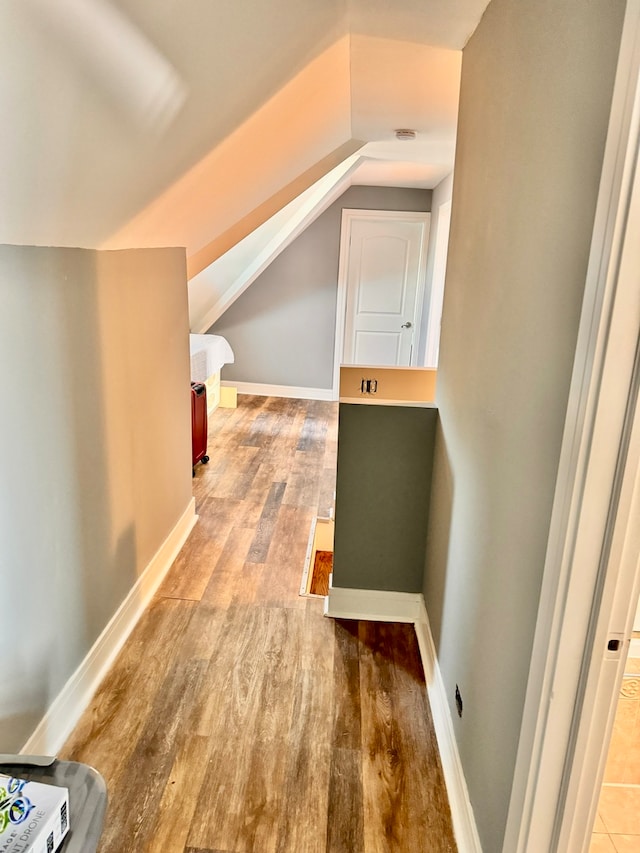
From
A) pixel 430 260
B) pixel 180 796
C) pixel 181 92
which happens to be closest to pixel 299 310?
pixel 430 260

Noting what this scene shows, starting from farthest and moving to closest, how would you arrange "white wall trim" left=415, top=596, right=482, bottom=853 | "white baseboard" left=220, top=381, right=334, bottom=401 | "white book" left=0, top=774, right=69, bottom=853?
"white baseboard" left=220, top=381, right=334, bottom=401 → "white wall trim" left=415, top=596, right=482, bottom=853 → "white book" left=0, top=774, right=69, bottom=853

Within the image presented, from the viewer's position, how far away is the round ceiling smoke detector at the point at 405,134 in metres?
3.06

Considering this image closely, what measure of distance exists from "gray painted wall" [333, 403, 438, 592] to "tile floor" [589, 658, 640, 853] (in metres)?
0.85

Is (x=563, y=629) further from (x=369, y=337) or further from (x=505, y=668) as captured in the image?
(x=369, y=337)

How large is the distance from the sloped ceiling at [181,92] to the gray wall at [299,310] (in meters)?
3.18

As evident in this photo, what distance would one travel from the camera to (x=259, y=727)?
1987mm

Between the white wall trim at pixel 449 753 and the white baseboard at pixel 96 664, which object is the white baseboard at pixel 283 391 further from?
the white wall trim at pixel 449 753

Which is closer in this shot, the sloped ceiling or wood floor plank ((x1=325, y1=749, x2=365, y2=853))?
the sloped ceiling

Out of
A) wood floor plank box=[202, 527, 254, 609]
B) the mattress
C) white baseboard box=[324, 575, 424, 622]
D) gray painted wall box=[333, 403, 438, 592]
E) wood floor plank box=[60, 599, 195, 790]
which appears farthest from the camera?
the mattress

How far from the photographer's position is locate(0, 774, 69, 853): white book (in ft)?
3.35

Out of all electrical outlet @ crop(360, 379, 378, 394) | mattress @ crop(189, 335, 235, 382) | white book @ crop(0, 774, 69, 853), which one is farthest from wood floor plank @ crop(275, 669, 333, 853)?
mattress @ crop(189, 335, 235, 382)

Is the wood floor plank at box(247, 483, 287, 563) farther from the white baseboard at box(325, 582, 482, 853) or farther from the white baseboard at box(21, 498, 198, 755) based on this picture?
the white baseboard at box(325, 582, 482, 853)

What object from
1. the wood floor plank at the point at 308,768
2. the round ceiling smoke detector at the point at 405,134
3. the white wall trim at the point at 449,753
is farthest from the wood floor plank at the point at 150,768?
the round ceiling smoke detector at the point at 405,134

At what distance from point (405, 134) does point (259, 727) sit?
9.19 feet
